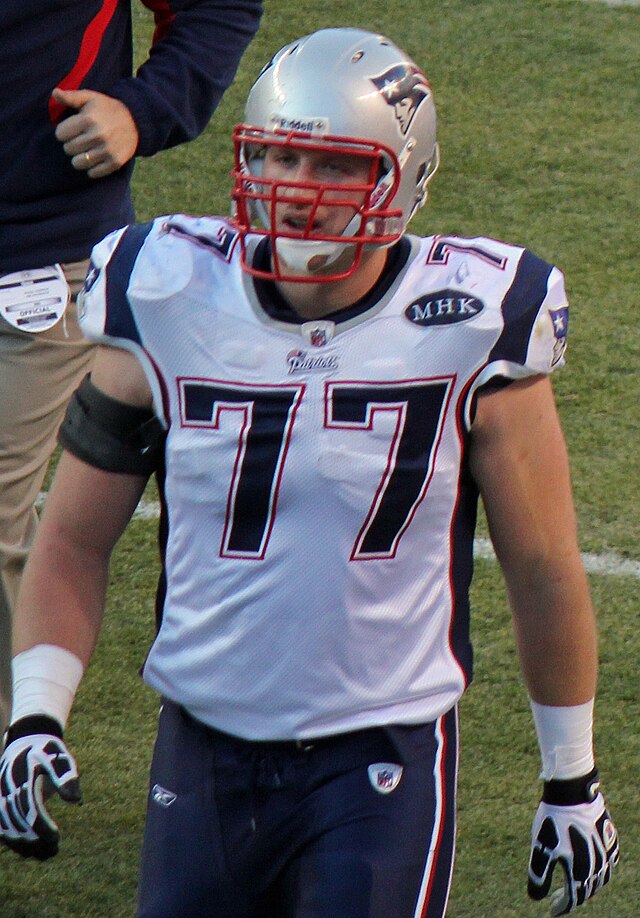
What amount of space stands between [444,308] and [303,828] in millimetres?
740

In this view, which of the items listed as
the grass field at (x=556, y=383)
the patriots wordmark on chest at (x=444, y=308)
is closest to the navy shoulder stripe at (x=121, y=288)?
the patriots wordmark on chest at (x=444, y=308)

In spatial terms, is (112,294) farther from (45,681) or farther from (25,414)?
(25,414)

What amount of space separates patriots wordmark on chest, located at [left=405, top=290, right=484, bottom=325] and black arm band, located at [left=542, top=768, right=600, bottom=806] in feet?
2.48

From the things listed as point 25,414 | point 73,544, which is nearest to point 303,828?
point 73,544

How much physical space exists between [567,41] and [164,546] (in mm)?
5959

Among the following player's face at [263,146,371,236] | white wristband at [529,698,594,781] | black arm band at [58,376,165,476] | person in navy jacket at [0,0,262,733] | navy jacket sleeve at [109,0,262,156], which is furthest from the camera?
navy jacket sleeve at [109,0,262,156]

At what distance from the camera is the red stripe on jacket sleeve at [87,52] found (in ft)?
10.7

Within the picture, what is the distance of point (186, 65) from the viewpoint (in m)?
3.53

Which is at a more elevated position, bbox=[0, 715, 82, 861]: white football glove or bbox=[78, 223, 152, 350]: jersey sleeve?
bbox=[78, 223, 152, 350]: jersey sleeve

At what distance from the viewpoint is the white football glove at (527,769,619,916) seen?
2.52 metres

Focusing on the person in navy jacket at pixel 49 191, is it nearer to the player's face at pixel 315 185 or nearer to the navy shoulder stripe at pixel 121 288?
the navy shoulder stripe at pixel 121 288

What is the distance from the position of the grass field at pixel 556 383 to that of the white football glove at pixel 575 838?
33.4 inches

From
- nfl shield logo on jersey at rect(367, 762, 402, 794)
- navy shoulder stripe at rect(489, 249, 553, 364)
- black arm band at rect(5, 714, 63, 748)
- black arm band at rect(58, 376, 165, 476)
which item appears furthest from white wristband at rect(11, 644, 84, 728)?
navy shoulder stripe at rect(489, 249, 553, 364)

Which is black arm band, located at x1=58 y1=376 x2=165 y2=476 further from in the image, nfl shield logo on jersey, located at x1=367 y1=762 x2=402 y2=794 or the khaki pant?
the khaki pant
